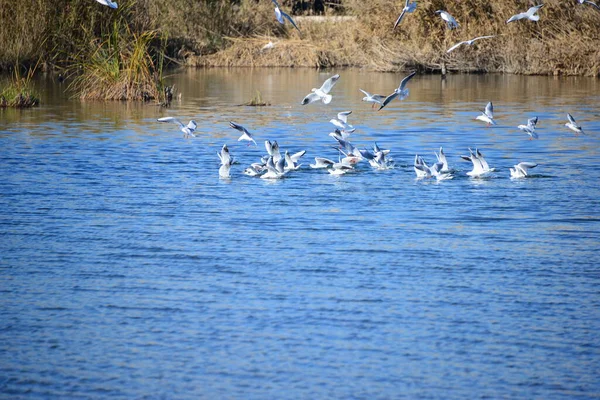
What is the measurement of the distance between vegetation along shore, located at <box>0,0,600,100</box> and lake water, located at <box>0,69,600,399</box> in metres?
8.56

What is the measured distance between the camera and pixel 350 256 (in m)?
7.64

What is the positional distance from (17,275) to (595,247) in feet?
14.4

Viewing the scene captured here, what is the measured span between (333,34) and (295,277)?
3291 cm

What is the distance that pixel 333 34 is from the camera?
39.2 metres

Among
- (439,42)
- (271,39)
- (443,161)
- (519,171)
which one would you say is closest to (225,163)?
(443,161)

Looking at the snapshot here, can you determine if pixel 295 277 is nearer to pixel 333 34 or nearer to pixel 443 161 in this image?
pixel 443 161

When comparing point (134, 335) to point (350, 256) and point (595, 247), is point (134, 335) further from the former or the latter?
point (595, 247)

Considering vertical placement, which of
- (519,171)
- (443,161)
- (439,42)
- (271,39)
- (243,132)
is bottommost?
(519,171)

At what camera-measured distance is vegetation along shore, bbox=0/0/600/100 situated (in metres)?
22.6

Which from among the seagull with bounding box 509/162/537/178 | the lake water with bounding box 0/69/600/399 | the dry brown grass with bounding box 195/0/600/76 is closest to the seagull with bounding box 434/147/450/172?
the lake water with bounding box 0/69/600/399

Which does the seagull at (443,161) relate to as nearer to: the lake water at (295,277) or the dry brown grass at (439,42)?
the lake water at (295,277)

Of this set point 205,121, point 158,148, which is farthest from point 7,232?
point 205,121

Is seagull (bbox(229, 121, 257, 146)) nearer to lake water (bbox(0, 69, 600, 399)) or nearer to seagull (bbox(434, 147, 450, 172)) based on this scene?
lake water (bbox(0, 69, 600, 399))

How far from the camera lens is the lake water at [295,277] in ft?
17.1
